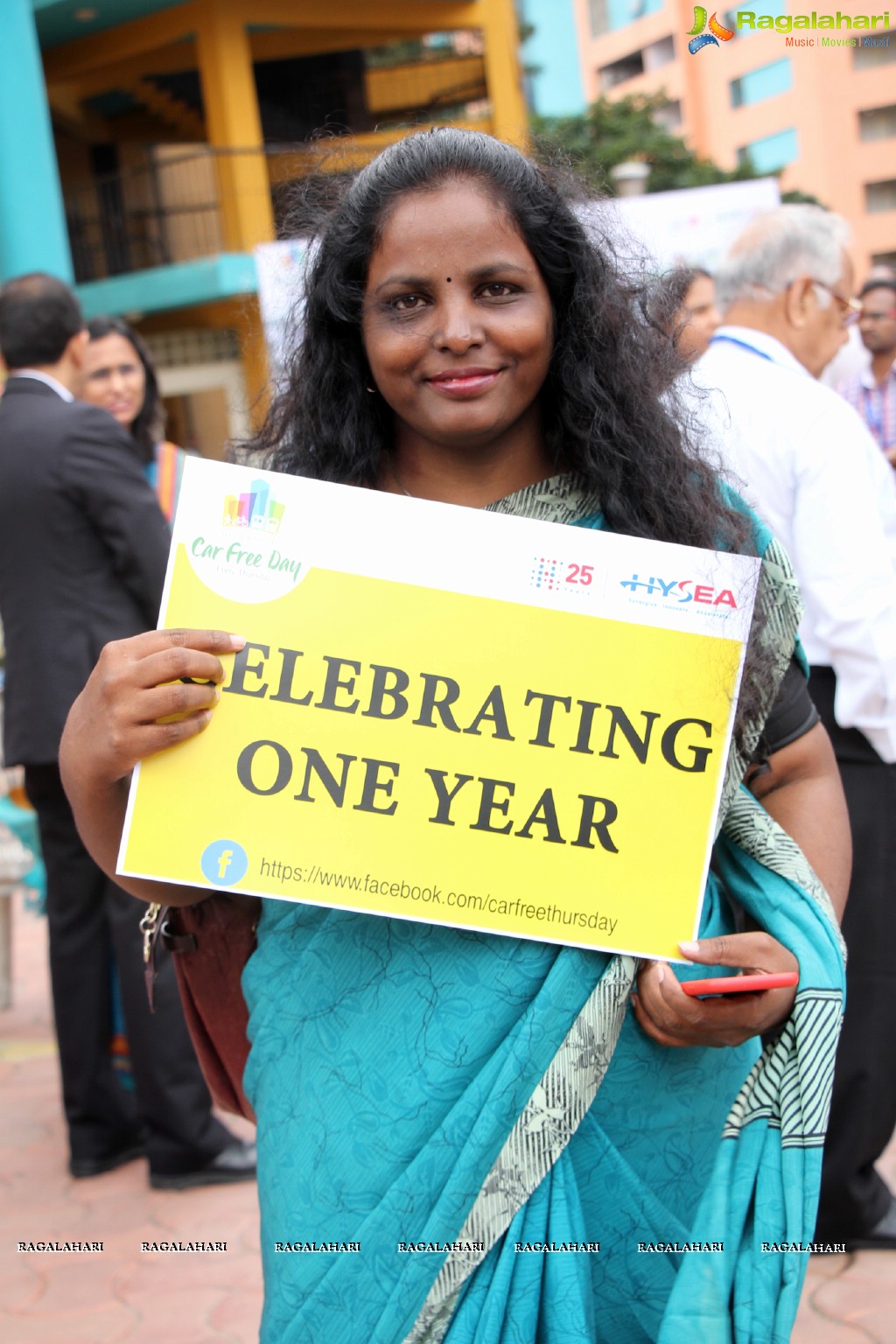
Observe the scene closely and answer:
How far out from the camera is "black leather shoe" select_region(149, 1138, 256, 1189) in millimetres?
3428

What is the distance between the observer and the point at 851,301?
3.17 m

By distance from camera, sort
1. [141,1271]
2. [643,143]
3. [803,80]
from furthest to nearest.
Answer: [643,143]
[803,80]
[141,1271]

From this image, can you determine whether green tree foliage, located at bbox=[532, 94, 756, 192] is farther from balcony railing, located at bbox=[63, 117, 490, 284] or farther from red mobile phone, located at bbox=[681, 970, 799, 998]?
red mobile phone, located at bbox=[681, 970, 799, 998]

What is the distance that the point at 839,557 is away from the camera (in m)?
2.64

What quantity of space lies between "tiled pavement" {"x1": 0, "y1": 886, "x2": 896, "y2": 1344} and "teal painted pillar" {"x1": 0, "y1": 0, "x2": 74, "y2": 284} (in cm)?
946

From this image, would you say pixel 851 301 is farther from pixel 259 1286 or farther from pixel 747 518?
pixel 259 1286

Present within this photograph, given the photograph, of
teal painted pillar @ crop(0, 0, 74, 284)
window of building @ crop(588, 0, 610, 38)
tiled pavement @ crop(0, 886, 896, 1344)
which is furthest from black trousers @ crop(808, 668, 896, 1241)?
teal painted pillar @ crop(0, 0, 74, 284)

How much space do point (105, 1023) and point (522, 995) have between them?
2.52 m

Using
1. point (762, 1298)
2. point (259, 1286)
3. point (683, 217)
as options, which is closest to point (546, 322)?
point (762, 1298)

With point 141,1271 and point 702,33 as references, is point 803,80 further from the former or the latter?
point 141,1271

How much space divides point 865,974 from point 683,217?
515cm

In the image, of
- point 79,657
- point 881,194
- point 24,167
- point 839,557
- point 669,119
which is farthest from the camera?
point 669,119

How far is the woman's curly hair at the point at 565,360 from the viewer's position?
1.42m

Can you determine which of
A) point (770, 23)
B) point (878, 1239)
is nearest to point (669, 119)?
point (770, 23)
